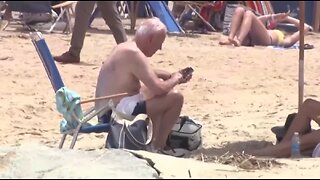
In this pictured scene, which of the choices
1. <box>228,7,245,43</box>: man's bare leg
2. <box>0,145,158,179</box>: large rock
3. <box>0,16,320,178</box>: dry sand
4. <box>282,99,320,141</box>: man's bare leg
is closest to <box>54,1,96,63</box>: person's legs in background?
<box>0,16,320,178</box>: dry sand

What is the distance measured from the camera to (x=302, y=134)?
17.8 ft

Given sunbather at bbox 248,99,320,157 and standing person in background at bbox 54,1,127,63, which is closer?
sunbather at bbox 248,99,320,157

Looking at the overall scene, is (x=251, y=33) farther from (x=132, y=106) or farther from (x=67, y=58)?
(x=132, y=106)

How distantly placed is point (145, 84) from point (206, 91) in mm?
2917

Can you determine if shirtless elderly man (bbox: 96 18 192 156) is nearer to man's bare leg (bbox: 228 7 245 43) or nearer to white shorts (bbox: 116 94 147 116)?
white shorts (bbox: 116 94 147 116)

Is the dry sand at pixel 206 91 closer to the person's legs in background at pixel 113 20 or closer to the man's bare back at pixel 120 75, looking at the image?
the person's legs in background at pixel 113 20

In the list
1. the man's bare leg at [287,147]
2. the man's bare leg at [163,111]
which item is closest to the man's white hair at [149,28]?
the man's bare leg at [163,111]

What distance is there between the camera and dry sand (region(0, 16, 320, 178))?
5734mm

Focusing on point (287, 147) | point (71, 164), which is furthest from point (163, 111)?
point (71, 164)

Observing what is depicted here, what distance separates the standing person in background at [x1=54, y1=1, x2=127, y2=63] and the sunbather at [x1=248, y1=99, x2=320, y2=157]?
11.8ft

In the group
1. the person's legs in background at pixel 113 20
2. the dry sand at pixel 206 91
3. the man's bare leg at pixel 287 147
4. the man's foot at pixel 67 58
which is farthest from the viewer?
the person's legs in background at pixel 113 20

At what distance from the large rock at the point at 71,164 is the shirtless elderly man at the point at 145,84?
3.87 feet

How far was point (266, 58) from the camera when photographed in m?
9.78

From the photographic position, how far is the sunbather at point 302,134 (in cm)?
530
